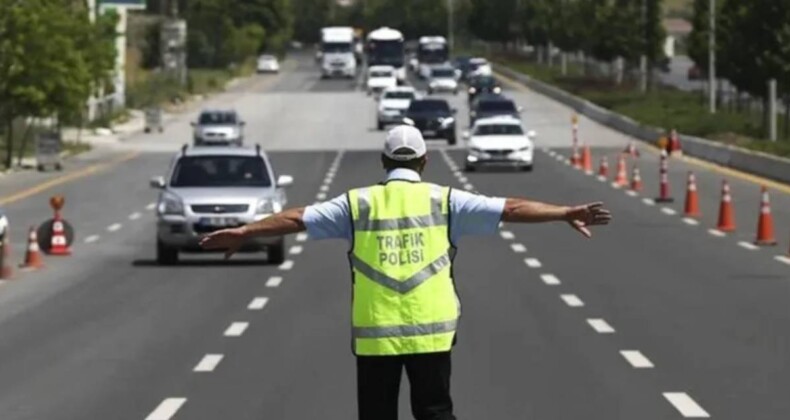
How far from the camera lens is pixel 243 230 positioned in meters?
8.58

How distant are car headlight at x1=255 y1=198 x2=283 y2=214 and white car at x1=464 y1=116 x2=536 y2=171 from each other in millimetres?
26964

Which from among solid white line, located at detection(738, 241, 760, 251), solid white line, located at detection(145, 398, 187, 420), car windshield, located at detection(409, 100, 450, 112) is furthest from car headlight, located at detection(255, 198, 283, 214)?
car windshield, located at detection(409, 100, 450, 112)

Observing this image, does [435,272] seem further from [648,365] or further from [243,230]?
[648,365]

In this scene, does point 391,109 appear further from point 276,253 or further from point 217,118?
point 276,253

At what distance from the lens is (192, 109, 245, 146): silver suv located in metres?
71.4

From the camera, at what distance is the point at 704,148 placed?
203 ft

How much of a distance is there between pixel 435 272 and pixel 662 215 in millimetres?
31445

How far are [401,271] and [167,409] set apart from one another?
259 inches

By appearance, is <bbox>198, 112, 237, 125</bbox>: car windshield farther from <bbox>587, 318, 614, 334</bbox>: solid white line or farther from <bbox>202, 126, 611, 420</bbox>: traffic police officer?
<bbox>202, 126, 611, 420</bbox>: traffic police officer

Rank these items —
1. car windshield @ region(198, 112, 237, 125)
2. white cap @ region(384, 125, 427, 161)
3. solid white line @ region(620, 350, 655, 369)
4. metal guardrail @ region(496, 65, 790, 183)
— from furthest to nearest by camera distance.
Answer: car windshield @ region(198, 112, 237, 125), metal guardrail @ region(496, 65, 790, 183), solid white line @ region(620, 350, 655, 369), white cap @ region(384, 125, 427, 161)

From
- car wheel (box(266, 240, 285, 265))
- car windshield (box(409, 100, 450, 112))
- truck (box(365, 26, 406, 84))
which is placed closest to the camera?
car wheel (box(266, 240, 285, 265))

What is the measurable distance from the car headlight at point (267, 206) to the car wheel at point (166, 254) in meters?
1.20

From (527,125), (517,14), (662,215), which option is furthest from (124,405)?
(517,14)

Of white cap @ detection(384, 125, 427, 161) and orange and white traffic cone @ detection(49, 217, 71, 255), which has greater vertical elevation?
white cap @ detection(384, 125, 427, 161)
